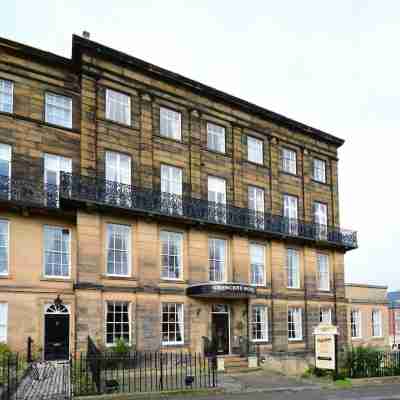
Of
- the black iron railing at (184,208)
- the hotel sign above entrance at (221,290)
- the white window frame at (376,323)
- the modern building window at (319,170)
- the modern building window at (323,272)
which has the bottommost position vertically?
the white window frame at (376,323)

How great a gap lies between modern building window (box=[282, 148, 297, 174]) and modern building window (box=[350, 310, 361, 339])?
11393 millimetres

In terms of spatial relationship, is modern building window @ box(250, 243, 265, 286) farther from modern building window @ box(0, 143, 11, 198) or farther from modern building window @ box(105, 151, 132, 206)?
modern building window @ box(0, 143, 11, 198)

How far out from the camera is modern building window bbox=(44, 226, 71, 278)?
2509 cm

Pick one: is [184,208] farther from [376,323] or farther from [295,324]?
[376,323]

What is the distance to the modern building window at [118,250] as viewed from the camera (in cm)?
2566

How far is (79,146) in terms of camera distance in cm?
2666

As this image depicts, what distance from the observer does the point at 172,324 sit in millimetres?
26969

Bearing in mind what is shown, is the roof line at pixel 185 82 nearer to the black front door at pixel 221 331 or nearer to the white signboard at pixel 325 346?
the black front door at pixel 221 331

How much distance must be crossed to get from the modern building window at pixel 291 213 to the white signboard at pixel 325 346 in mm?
11019

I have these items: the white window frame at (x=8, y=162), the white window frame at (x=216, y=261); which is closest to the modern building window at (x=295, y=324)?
the white window frame at (x=216, y=261)

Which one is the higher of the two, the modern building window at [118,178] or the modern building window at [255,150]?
the modern building window at [255,150]

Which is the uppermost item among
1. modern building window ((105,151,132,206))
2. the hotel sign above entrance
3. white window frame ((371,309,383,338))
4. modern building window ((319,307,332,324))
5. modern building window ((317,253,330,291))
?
modern building window ((105,151,132,206))

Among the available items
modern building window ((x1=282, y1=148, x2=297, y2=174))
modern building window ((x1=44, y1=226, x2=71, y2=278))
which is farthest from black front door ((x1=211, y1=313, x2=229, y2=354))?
modern building window ((x1=282, y1=148, x2=297, y2=174))

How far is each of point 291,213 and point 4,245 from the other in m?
17.2
